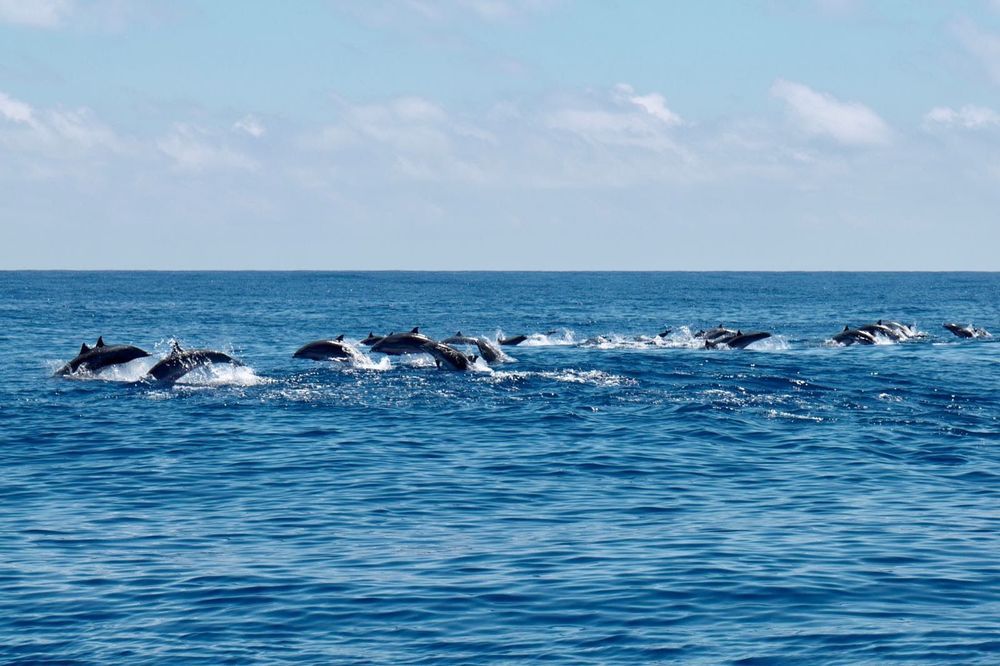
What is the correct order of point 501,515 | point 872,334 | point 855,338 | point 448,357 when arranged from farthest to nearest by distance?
point 872,334
point 855,338
point 448,357
point 501,515

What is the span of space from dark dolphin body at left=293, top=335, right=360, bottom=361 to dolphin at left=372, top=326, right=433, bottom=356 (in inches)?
50.3

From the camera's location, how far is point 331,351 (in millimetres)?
46844

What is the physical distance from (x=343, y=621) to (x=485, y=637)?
178cm

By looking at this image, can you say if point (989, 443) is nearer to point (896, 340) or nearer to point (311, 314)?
point (896, 340)

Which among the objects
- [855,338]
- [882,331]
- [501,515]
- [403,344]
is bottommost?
[501,515]

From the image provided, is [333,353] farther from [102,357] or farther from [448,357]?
[102,357]

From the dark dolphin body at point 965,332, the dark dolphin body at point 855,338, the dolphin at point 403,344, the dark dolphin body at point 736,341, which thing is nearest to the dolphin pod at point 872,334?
the dark dolphin body at point 855,338

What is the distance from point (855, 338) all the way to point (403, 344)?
2553 cm

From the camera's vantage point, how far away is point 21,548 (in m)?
19.1

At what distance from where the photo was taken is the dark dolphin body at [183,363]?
40156mm

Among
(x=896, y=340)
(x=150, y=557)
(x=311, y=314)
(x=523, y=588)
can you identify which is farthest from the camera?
(x=311, y=314)

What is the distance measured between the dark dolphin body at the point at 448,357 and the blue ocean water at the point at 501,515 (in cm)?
88

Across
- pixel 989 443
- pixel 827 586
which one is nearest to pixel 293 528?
pixel 827 586

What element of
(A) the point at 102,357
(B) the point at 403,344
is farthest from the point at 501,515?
(B) the point at 403,344
